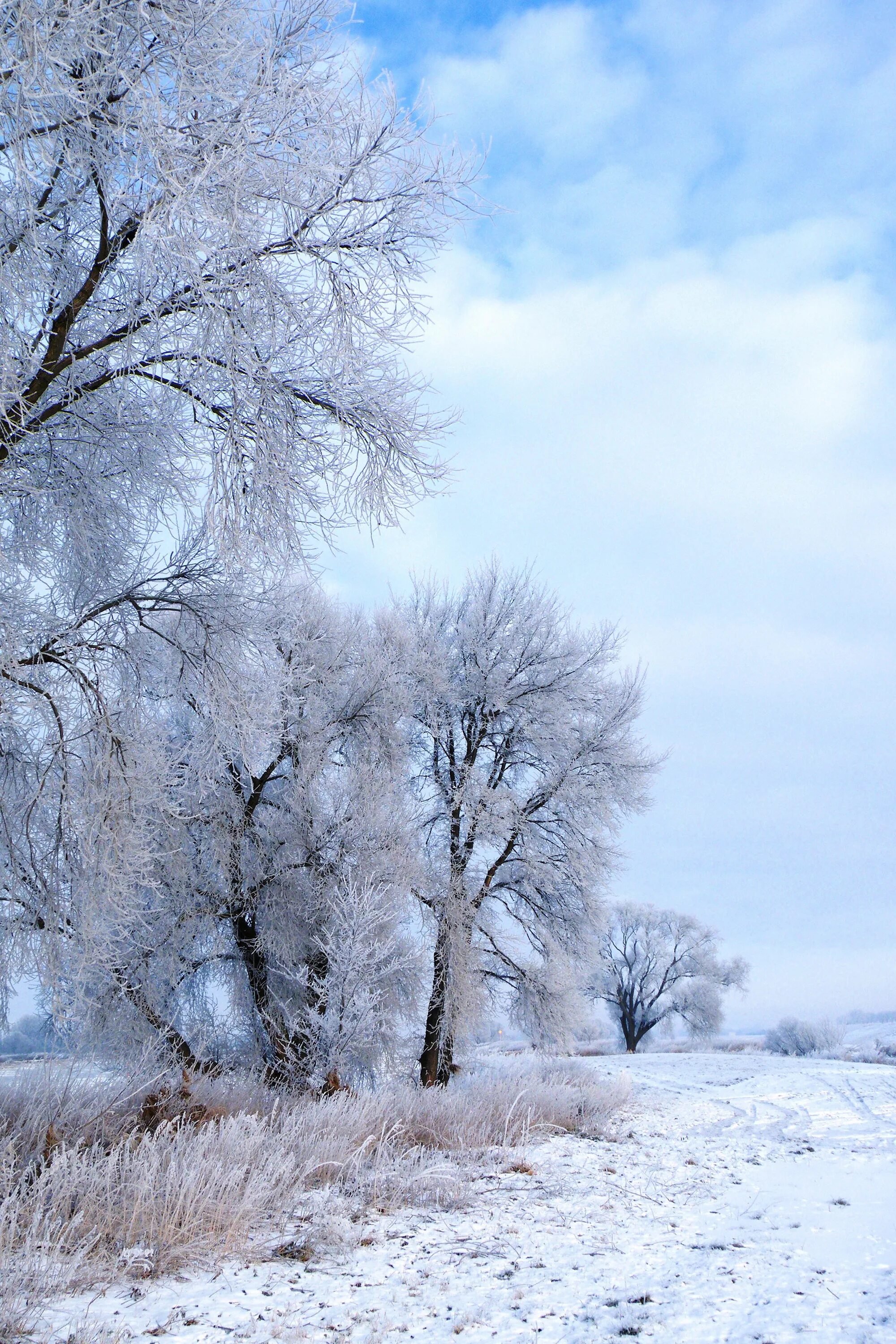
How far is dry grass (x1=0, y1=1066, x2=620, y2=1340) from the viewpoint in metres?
3.79

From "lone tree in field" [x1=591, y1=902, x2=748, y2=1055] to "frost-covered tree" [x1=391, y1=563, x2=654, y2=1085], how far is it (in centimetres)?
2349

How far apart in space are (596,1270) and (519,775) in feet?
37.5

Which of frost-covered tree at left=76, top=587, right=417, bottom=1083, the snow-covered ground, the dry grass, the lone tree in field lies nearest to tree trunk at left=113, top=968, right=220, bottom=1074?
frost-covered tree at left=76, top=587, right=417, bottom=1083

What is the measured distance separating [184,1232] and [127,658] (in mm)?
4245

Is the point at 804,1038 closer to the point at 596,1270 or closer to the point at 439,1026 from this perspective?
the point at 439,1026

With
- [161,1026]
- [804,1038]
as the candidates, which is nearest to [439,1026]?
[161,1026]

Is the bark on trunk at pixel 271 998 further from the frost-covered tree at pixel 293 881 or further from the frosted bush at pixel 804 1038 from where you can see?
the frosted bush at pixel 804 1038

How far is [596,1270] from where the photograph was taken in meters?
4.07

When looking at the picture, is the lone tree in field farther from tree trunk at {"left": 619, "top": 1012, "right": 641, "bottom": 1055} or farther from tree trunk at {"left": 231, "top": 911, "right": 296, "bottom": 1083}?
tree trunk at {"left": 231, "top": 911, "right": 296, "bottom": 1083}

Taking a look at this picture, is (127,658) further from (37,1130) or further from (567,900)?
(567,900)

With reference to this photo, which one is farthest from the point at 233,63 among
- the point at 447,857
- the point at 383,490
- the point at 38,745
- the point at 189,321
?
the point at 447,857

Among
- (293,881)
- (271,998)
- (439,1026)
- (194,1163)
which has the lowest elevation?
(439,1026)

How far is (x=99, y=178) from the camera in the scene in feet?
14.2

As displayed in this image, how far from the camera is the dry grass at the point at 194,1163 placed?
3.79 metres
